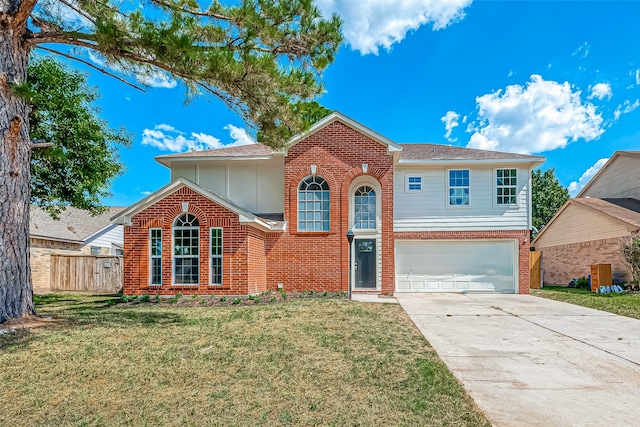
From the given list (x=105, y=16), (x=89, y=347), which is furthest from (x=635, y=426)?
(x=105, y=16)

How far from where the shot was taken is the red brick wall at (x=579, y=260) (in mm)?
14711

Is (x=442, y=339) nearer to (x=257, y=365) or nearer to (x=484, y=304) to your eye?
(x=257, y=365)

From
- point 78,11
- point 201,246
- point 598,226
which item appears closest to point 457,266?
point 598,226

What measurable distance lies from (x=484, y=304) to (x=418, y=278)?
11.0 feet

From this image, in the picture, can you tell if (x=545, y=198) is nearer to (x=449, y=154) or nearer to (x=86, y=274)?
(x=449, y=154)

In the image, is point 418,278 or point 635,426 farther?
point 418,278

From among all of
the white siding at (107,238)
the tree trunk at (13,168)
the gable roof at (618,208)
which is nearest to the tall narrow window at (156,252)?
the tree trunk at (13,168)

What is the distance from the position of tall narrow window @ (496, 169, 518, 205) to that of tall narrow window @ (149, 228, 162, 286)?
38.2 feet

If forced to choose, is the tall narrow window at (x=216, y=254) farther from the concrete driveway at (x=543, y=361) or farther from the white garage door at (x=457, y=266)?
the white garage door at (x=457, y=266)

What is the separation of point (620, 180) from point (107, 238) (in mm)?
30470

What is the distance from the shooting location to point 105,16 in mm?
7117

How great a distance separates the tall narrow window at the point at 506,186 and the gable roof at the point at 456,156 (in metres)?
0.51

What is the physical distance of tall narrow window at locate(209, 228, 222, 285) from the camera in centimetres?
1103

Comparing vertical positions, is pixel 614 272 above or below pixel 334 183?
below
